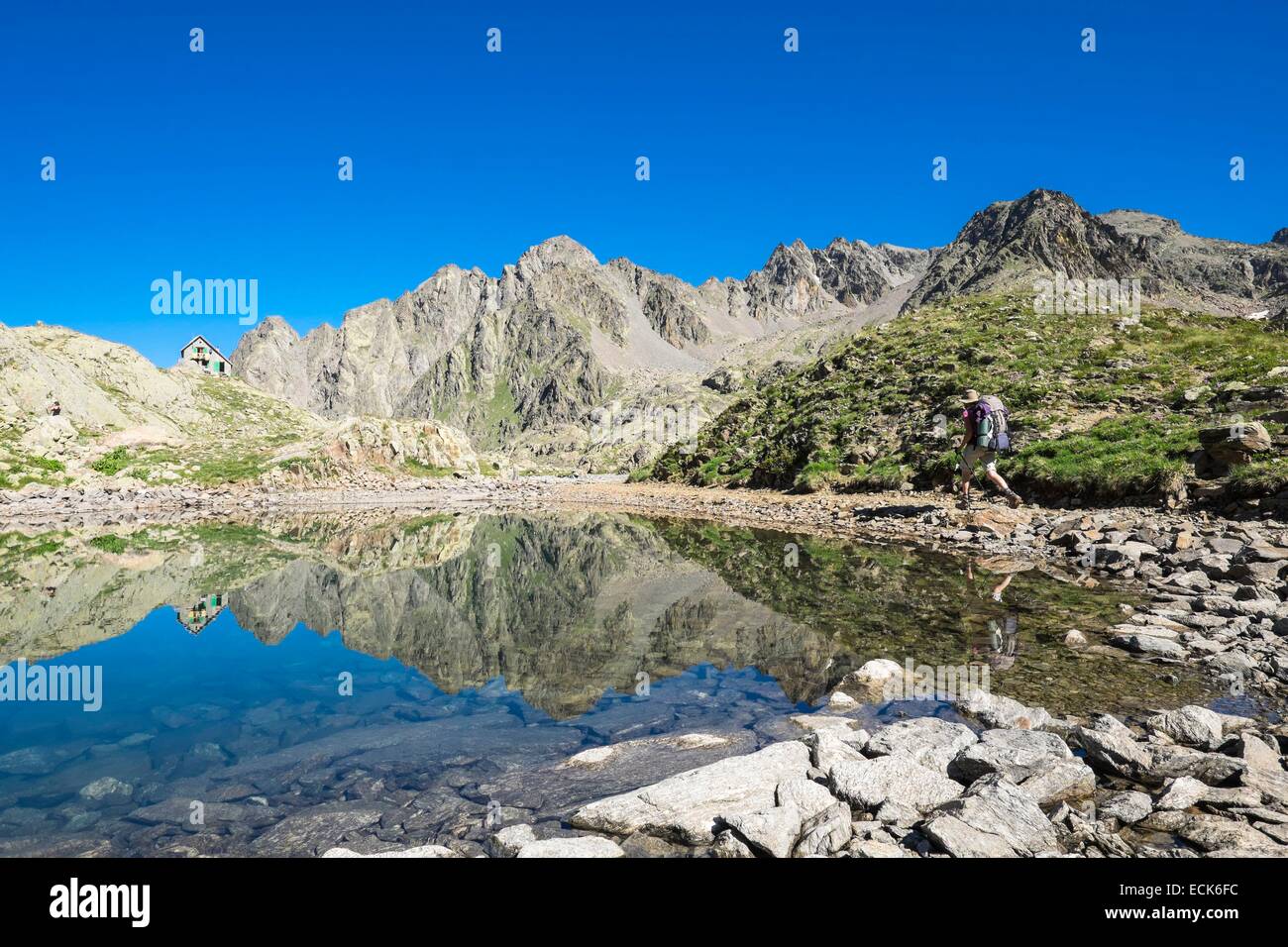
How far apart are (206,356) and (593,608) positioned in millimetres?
92131

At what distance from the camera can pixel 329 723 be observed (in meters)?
9.67

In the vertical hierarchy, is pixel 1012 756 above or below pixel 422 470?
below

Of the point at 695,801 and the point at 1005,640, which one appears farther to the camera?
the point at 1005,640

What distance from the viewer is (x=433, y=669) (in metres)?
12.2

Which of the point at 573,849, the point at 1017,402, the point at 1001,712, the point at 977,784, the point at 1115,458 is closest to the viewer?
the point at 573,849

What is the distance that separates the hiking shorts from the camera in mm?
24250

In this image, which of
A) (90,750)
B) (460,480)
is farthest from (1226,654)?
(460,480)

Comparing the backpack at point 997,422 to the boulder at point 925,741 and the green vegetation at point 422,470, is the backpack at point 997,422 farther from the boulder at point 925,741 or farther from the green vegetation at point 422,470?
the green vegetation at point 422,470

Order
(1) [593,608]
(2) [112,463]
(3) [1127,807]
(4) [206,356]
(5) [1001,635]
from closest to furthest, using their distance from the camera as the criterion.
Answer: (3) [1127,807] < (5) [1001,635] < (1) [593,608] < (2) [112,463] < (4) [206,356]

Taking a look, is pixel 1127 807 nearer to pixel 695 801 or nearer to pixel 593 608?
pixel 695 801

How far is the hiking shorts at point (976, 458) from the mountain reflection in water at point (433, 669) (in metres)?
5.01

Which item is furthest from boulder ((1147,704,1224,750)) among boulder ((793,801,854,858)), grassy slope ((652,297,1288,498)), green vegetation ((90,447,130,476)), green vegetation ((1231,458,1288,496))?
green vegetation ((90,447,130,476))

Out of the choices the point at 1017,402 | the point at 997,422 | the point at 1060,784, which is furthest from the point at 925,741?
the point at 1017,402
